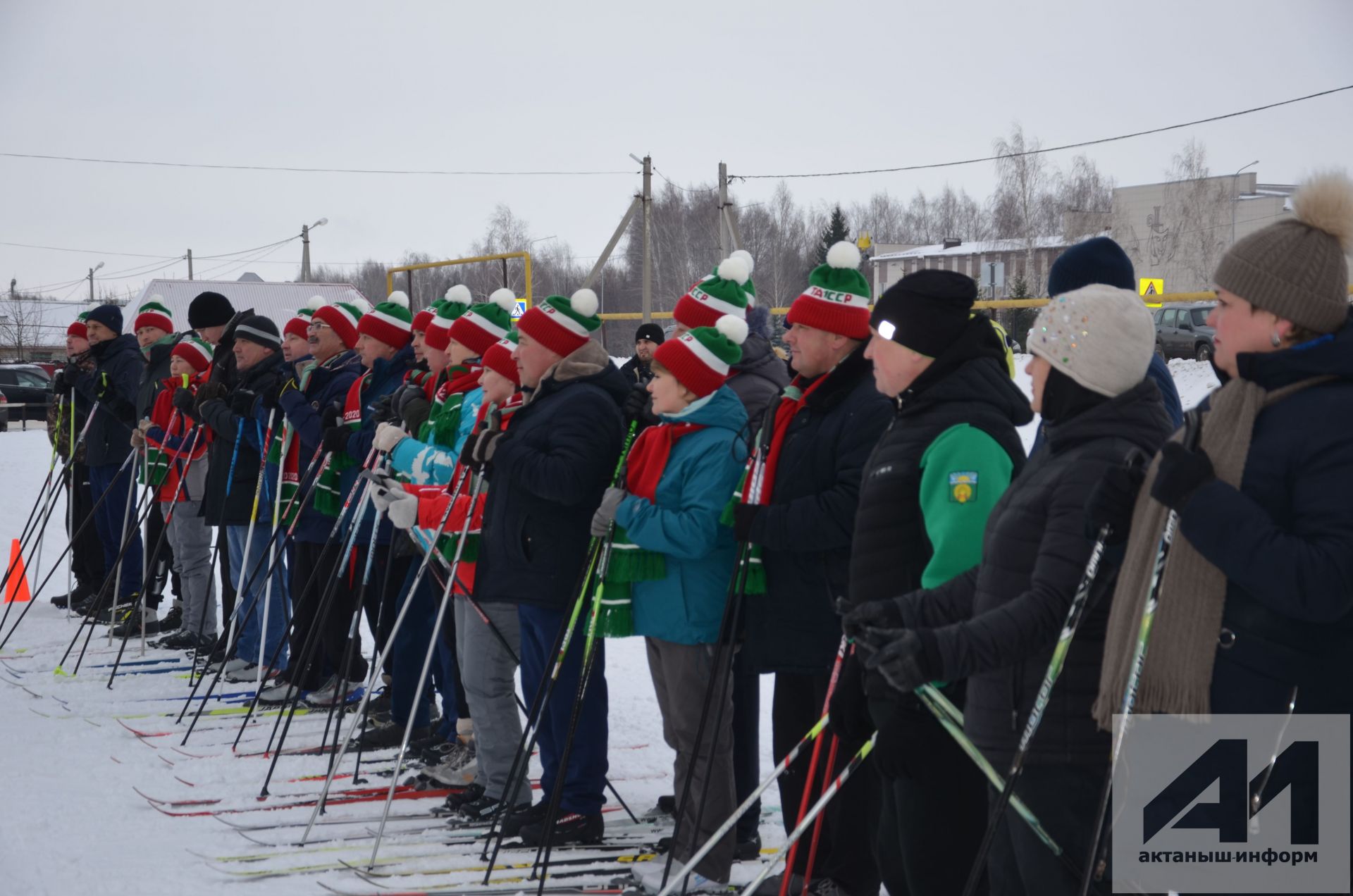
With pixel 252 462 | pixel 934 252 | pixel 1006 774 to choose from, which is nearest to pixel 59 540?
pixel 252 462

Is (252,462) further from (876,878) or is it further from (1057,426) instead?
(1057,426)

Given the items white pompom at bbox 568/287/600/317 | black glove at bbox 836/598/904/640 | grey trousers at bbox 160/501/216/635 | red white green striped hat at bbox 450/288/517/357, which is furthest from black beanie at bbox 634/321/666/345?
black glove at bbox 836/598/904/640

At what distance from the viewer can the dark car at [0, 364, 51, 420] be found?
24859 millimetres

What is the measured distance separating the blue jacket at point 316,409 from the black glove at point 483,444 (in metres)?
1.64

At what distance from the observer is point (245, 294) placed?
29016 mm

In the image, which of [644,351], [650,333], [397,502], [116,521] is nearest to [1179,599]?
[397,502]

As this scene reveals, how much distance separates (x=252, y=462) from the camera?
6.37m

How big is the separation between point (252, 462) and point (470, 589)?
106 inches

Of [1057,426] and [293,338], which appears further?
[293,338]

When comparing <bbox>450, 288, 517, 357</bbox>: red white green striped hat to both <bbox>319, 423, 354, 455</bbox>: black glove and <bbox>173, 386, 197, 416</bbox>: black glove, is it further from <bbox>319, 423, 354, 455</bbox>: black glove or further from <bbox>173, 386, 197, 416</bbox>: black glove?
<bbox>173, 386, 197, 416</bbox>: black glove

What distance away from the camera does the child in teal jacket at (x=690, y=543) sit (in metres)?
3.50

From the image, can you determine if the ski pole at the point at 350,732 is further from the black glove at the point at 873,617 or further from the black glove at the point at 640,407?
the black glove at the point at 873,617

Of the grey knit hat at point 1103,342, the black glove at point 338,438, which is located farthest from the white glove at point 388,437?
the grey knit hat at point 1103,342

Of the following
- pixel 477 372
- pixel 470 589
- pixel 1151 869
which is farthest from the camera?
pixel 477 372
